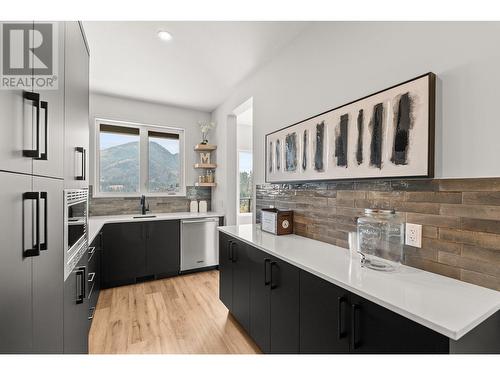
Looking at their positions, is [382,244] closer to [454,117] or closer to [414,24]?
[454,117]

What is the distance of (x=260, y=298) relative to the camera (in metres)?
1.81

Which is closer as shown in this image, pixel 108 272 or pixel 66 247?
pixel 66 247

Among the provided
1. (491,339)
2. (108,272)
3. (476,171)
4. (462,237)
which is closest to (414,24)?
(476,171)

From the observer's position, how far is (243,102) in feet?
10.4

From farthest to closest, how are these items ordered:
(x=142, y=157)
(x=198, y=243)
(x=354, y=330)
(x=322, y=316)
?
(x=142, y=157)
(x=198, y=243)
(x=322, y=316)
(x=354, y=330)

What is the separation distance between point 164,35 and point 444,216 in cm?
256

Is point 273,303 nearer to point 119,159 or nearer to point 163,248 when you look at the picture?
point 163,248

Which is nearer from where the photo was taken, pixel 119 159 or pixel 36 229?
pixel 36 229

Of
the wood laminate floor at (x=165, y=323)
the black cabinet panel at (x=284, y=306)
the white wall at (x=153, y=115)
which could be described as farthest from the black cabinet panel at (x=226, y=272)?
the white wall at (x=153, y=115)

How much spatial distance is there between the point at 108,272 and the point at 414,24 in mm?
3850

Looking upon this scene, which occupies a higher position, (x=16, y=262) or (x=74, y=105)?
(x=74, y=105)

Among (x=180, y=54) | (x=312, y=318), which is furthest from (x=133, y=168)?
(x=312, y=318)

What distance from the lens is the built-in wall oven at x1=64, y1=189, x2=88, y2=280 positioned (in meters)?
1.27
